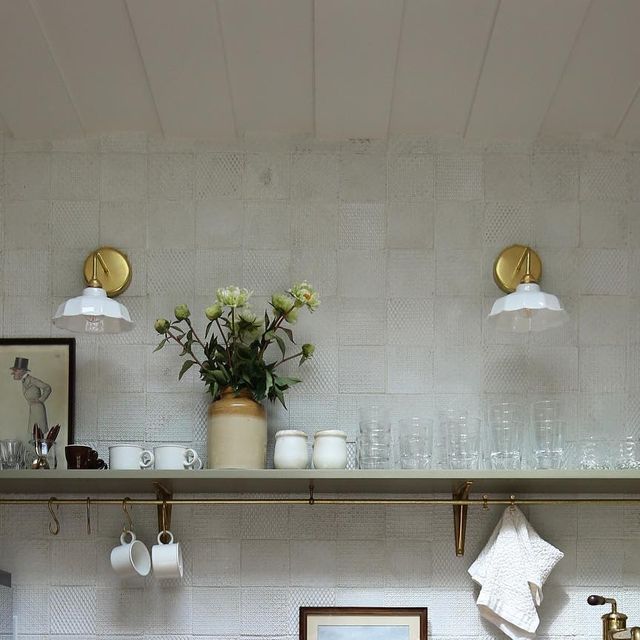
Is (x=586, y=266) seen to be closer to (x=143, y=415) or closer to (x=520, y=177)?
(x=520, y=177)

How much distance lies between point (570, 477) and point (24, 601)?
1.20 meters

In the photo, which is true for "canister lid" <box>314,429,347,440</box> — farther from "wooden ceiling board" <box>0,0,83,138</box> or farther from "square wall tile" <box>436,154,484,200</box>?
"wooden ceiling board" <box>0,0,83,138</box>

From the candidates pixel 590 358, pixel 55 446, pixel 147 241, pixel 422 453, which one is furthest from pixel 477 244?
pixel 55 446

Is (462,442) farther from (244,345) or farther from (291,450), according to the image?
(244,345)

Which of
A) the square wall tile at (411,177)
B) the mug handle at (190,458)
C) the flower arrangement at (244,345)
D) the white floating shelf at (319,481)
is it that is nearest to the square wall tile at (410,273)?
the square wall tile at (411,177)

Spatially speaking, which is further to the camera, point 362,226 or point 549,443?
point 362,226

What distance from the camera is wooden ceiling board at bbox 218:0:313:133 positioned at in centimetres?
221

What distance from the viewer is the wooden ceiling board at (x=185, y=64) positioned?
2215 mm

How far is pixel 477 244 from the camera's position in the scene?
258cm

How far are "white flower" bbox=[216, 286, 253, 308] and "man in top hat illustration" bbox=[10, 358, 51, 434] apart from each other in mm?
473

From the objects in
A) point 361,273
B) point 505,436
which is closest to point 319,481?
point 505,436

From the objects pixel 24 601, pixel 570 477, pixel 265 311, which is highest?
pixel 265 311

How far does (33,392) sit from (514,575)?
3.69 ft

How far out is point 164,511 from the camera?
2.41 meters
